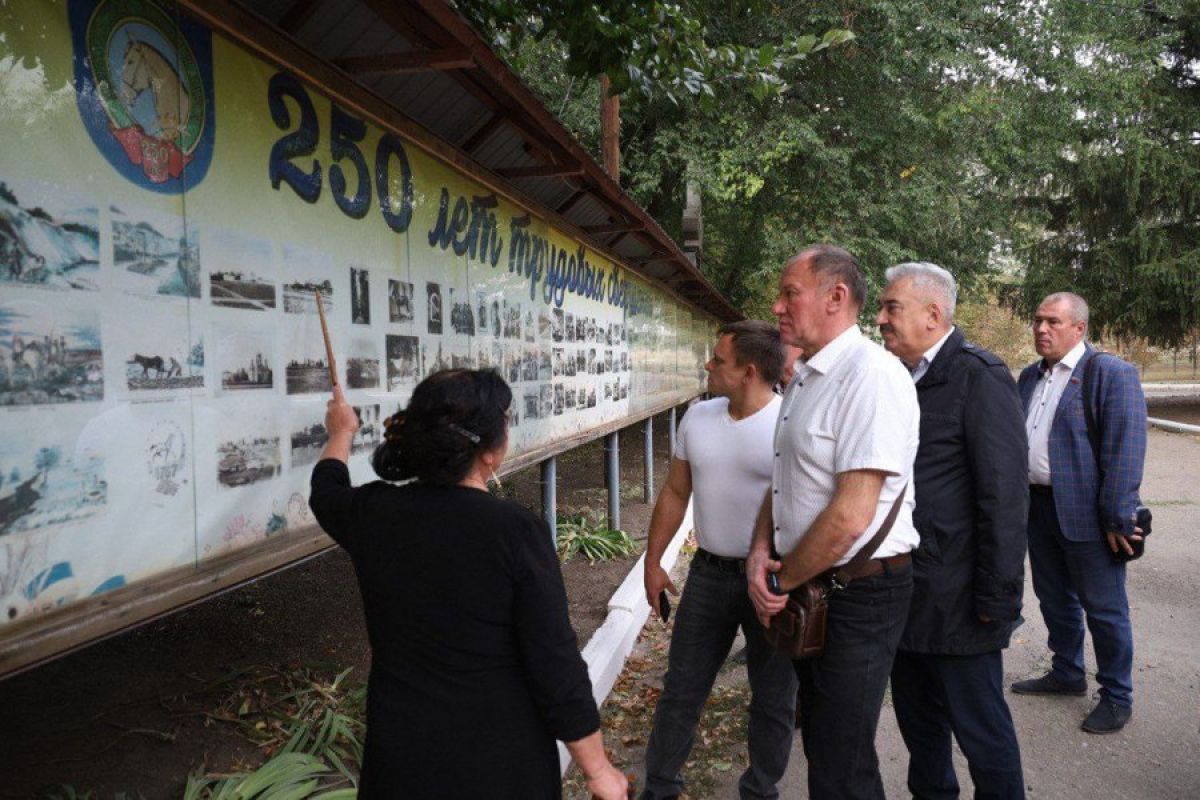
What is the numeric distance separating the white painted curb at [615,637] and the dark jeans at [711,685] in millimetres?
643

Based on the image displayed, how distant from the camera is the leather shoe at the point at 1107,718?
3855mm

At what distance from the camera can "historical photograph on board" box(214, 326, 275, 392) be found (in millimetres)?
2119

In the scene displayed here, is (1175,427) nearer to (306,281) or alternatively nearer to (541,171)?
(541,171)

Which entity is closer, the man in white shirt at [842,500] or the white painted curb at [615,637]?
the man in white shirt at [842,500]

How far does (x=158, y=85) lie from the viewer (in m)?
1.92

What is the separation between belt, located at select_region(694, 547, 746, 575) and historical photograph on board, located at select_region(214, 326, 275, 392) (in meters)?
1.82

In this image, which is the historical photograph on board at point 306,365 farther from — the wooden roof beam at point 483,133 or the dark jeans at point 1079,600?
the dark jeans at point 1079,600

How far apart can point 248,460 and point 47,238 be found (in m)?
0.81

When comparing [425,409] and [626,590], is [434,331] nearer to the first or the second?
[425,409]

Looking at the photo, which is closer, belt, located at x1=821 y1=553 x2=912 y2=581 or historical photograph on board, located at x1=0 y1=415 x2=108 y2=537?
historical photograph on board, located at x1=0 y1=415 x2=108 y2=537

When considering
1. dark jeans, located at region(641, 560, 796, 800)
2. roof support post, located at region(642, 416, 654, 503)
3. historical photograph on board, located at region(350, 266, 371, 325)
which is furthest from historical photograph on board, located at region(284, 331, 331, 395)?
roof support post, located at region(642, 416, 654, 503)

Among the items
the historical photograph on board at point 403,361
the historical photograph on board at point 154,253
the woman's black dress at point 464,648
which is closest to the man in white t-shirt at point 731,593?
the historical photograph on board at point 403,361

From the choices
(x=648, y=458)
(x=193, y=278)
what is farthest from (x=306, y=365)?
(x=648, y=458)

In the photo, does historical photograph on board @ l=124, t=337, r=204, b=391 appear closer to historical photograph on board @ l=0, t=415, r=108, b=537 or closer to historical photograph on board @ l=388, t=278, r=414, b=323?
historical photograph on board @ l=0, t=415, r=108, b=537
